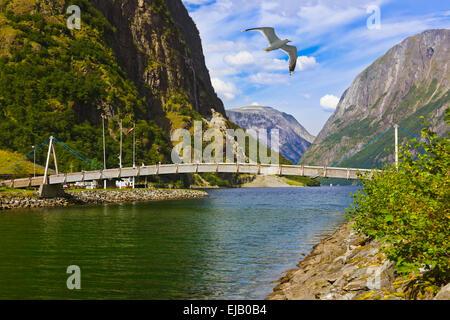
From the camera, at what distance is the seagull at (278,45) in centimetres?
2645

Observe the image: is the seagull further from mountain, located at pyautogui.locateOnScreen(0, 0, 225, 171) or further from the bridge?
mountain, located at pyautogui.locateOnScreen(0, 0, 225, 171)

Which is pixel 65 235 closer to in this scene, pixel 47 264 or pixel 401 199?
pixel 47 264

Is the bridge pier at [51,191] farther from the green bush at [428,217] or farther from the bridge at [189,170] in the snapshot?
the green bush at [428,217]

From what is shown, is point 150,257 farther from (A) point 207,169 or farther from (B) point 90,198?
(B) point 90,198

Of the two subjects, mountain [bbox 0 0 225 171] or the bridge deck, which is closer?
the bridge deck

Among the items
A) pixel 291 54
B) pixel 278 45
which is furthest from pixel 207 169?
pixel 278 45

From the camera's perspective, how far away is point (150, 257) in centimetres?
3148

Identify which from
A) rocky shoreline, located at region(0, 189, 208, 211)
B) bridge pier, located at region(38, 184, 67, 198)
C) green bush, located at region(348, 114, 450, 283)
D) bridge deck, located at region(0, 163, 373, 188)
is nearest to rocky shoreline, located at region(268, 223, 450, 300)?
green bush, located at region(348, 114, 450, 283)

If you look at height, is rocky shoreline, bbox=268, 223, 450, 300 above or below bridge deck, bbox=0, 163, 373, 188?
below

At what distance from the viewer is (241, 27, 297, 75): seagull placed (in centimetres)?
2645

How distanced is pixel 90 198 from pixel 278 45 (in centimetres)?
7877

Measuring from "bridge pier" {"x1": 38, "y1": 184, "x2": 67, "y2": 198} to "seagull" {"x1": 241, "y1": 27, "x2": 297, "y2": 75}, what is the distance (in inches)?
2837
